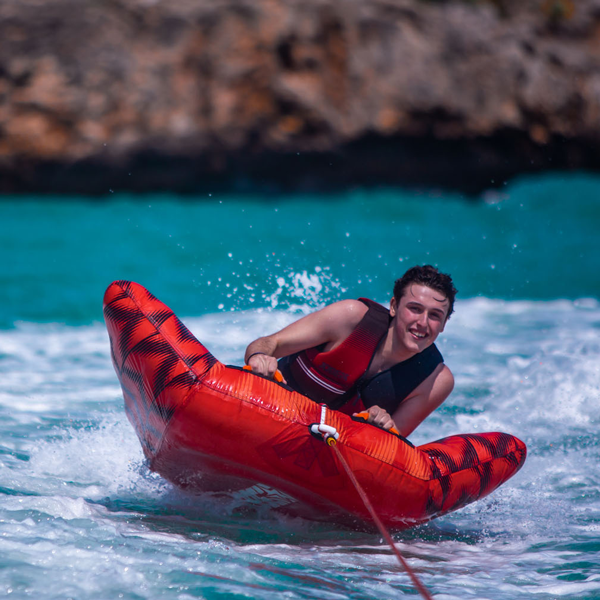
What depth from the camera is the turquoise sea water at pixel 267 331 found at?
2.22 meters

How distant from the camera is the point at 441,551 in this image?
8.48ft

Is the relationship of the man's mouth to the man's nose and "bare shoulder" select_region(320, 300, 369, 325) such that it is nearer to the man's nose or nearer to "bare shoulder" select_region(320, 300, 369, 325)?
the man's nose

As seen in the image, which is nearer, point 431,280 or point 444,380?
point 431,280

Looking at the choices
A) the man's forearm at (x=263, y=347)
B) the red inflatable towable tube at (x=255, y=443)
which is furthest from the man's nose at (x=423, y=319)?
the man's forearm at (x=263, y=347)

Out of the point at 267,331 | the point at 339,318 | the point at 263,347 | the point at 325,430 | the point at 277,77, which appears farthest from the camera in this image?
the point at 277,77

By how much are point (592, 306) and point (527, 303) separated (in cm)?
74

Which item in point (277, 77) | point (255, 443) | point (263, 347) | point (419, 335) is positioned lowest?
point (255, 443)

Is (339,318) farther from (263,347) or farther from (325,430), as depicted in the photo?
(325,430)

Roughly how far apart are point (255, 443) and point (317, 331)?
2.00 feet

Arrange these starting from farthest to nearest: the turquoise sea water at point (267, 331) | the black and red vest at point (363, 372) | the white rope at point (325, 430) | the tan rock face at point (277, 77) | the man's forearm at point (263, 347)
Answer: the tan rock face at point (277, 77) < the black and red vest at point (363, 372) < the man's forearm at point (263, 347) < the white rope at point (325, 430) < the turquoise sea water at point (267, 331)

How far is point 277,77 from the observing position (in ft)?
30.7

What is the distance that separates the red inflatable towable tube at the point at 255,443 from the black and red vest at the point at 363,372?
0.97 feet

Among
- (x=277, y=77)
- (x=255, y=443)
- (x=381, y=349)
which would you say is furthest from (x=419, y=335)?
(x=277, y=77)

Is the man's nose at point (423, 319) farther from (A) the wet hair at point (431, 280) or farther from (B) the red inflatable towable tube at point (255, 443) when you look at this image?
(B) the red inflatable towable tube at point (255, 443)
